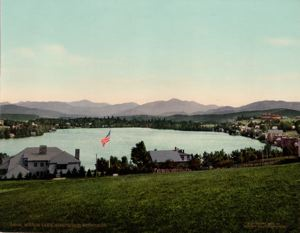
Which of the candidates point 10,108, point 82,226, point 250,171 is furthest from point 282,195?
point 10,108

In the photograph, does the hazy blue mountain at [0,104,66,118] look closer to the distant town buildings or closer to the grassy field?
the grassy field

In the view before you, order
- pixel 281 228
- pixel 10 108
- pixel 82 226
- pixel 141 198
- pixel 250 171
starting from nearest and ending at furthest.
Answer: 1. pixel 281 228
2. pixel 82 226
3. pixel 141 198
4. pixel 10 108
5. pixel 250 171

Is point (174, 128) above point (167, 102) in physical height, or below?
below

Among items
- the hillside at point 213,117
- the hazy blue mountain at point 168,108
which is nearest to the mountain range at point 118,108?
the hazy blue mountain at point 168,108

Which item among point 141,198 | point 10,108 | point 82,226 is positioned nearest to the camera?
point 82,226

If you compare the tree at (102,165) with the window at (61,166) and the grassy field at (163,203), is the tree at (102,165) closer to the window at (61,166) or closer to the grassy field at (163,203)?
the grassy field at (163,203)

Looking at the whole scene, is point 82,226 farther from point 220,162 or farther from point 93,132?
point 220,162

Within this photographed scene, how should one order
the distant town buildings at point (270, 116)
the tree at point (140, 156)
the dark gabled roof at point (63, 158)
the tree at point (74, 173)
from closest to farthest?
the distant town buildings at point (270, 116) → the dark gabled roof at point (63, 158) → the tree at point (140, 156) → the tree at point (74, 173)
